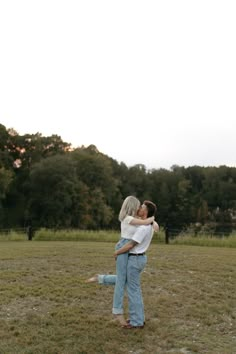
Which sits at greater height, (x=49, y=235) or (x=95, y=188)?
(x=95, y=188)

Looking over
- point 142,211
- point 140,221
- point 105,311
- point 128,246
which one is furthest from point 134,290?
point 105,311

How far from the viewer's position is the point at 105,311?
21.4ft

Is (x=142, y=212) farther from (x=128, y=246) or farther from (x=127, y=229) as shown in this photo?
(x=128, y=246)

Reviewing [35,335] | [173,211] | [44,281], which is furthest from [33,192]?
[35,335]

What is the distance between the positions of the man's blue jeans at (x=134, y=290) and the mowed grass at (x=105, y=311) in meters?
0.17

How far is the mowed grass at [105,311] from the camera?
4.99 meters

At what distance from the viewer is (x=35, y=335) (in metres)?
5.22

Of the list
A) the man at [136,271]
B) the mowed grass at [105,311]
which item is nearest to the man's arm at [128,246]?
the man at [136,271]

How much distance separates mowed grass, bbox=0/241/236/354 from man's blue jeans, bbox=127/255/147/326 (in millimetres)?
169

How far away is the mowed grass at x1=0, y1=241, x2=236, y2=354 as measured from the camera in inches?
196

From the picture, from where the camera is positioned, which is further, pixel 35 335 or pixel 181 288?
pixel 181 288

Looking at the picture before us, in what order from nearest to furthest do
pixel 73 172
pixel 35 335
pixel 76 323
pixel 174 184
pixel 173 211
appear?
pixel 35 335, pixel 76 323, pixel 73 172, pixel 173 211, pixel 174 184

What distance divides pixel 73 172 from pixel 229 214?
46.8 m

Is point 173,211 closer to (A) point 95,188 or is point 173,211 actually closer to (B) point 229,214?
(B) point 229,214
